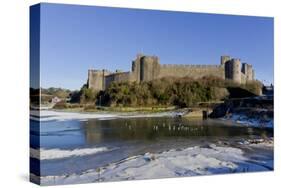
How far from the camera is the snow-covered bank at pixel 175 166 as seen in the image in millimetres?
10906

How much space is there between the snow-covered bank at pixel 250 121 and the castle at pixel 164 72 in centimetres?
74

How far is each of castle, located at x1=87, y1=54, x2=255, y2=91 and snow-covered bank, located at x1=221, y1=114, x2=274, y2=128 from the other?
0.74 m

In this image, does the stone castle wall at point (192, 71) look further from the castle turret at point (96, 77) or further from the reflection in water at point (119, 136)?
the castle turret at point (96, 77)

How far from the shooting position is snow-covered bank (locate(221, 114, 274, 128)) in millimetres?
12734

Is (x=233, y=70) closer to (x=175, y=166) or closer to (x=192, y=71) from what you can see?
(x=192, y=71)

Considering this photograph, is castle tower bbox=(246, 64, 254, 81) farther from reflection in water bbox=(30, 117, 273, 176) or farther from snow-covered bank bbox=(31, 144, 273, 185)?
snow-covered bank bbox=(31, 144, 273, 185)

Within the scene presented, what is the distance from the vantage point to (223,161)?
12.1 m

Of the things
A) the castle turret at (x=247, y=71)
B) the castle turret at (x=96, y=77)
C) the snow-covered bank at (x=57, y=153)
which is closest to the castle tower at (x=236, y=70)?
the castle turret at (x=247, y=71)

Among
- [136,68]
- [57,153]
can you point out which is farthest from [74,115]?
[136,68]

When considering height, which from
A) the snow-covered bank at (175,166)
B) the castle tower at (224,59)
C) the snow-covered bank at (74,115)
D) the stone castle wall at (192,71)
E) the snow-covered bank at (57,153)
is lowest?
the snow-covered bank at (175,166)

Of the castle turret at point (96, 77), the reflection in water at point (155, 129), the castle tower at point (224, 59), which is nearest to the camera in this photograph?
the castle turret at point (96, 77)

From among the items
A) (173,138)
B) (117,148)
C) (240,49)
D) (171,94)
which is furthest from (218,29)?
(117,148)

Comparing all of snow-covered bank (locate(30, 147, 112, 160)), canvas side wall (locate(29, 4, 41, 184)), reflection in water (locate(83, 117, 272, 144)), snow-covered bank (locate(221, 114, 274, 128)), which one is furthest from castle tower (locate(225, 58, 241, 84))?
canvas side wall (locate(29, 4, 41, 184))

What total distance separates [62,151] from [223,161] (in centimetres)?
335
